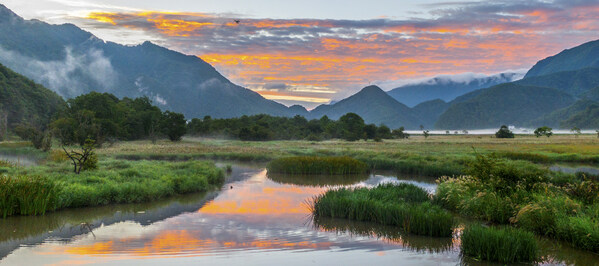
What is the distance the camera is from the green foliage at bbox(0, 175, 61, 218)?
51.3 feet

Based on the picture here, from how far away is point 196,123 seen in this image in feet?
388

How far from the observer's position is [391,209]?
1609 centimetres

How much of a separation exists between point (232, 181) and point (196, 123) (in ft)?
299

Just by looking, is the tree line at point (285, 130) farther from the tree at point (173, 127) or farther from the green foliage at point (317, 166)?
the green foliage at point (317, 166)

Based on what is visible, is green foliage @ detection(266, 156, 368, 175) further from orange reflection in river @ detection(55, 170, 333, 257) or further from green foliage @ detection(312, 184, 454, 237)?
green foliage @ detection(312, 184, 454, 237)

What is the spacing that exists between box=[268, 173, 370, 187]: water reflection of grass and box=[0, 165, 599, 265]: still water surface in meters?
9.86

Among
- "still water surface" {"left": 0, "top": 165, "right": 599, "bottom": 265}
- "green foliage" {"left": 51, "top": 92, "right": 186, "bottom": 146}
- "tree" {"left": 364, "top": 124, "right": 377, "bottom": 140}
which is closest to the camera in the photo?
"still water surface" {"left": 0, "top": 165, "right": 599, "bottom": 265}

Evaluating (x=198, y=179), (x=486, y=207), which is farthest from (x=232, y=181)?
(x=486, y=207)

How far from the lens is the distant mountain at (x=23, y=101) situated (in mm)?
95306

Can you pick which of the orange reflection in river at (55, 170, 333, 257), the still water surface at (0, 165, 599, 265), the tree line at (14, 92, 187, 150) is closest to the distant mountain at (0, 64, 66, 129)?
the tree line at (14, 92, 187, 150)

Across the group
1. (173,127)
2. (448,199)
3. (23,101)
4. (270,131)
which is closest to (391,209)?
(448,199)

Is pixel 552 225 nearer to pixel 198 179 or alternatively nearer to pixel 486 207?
pixel 486 207

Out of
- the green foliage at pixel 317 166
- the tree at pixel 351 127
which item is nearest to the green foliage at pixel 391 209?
the green foliage at pixel 317 166

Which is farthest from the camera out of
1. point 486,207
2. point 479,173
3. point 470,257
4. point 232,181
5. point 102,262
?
point 232,181
